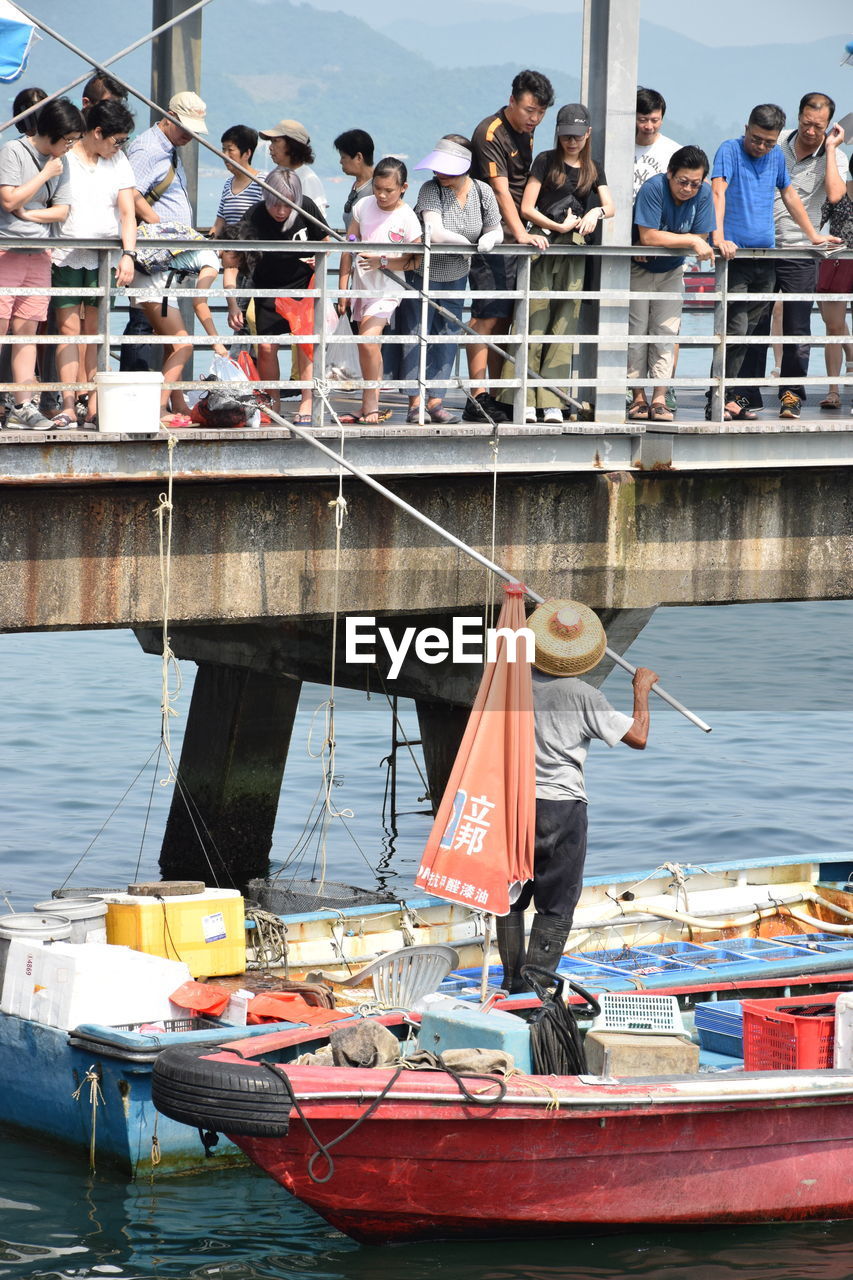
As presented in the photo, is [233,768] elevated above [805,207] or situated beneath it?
situated beneath

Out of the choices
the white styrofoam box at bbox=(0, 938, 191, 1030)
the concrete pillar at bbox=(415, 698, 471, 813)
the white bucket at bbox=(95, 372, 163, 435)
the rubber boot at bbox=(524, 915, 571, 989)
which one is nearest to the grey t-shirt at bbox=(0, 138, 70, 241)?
the white bucket at bbox=(95, 372, 163, 435)

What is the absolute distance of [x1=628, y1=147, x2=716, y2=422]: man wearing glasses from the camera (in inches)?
485

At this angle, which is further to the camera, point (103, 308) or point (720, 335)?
point (720, 335)

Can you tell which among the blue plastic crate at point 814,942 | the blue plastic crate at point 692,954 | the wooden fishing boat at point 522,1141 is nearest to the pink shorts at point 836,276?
the blue plastic crate at point 814,942

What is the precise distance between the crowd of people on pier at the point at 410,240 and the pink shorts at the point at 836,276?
76 centimetres

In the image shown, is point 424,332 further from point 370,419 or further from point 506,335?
point 506,335

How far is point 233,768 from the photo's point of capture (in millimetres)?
16562

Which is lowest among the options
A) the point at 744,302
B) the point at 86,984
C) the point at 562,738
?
the point at 86,984

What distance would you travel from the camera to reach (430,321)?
41.9 feet

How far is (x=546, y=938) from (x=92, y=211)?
506cm

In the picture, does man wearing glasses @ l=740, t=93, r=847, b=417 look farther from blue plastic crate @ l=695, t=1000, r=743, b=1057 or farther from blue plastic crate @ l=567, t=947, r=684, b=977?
blue plastic crate @ l=695, t=1000, r=743, b=1057

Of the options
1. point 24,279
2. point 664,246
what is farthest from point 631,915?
point 24,279

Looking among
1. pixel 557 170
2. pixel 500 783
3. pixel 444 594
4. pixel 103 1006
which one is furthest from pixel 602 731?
pixel 557 170

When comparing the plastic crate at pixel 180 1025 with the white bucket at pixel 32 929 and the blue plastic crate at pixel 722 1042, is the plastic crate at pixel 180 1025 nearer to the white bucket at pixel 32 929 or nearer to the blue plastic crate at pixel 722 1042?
the white bucket at pixel 32 929
